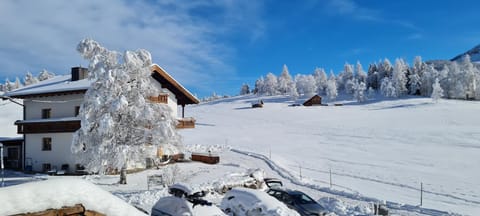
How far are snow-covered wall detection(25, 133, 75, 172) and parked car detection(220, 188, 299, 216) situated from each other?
18.2 meters

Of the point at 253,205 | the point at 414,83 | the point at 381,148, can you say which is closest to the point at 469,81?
the point at 414,83

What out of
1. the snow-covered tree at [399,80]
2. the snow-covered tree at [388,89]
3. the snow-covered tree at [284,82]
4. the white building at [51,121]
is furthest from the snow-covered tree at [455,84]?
the white building at [51,121]

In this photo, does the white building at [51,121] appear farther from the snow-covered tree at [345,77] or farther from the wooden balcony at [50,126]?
the snow-covered tree at [345,77]

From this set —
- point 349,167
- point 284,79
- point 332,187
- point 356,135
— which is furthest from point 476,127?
point 284,79

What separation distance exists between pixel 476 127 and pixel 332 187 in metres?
42.9

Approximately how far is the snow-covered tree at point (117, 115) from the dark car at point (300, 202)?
9.41 metres

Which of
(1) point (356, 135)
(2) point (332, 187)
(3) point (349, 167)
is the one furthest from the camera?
(1) point (356, 135)

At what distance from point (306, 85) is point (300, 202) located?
Result: 130 m

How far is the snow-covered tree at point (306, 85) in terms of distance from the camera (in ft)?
458

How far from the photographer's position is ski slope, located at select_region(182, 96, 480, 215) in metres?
23.2

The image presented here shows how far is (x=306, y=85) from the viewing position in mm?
142625

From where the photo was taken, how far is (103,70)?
2219 cm

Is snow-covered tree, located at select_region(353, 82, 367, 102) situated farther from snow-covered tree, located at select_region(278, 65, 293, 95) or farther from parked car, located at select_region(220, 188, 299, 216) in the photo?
parked car, located at select_region(220, 188, 299, 216)

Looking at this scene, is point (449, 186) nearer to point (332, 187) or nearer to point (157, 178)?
point (332, 187)
